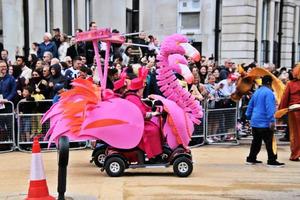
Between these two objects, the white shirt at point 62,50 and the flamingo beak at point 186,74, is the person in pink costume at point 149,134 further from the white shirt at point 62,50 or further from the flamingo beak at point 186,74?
the white shirt at point 62,50

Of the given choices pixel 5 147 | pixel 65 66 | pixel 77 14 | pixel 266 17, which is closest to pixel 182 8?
pixel 266 17

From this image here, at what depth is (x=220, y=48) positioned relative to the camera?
27.7 metres

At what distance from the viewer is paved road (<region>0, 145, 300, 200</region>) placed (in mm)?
8484

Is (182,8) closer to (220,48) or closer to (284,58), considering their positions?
(220,48)

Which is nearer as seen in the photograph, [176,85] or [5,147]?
[176,85]

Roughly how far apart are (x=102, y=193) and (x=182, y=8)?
68.2 ft

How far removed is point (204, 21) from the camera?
27.2 m

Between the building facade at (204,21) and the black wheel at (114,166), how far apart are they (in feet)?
38.1

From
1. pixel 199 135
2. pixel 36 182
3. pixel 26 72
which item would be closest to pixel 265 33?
pixel 199 135

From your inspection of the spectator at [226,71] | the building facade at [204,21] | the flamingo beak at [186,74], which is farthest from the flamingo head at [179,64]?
the building facade at [204,21]

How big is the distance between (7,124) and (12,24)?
24.0ft

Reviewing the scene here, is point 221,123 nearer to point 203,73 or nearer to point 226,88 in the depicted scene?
point 226,88

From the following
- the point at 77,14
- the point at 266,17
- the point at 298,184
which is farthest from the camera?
the point at 266,17

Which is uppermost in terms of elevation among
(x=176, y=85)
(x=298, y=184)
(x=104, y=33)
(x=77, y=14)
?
(x=77, y=14)
